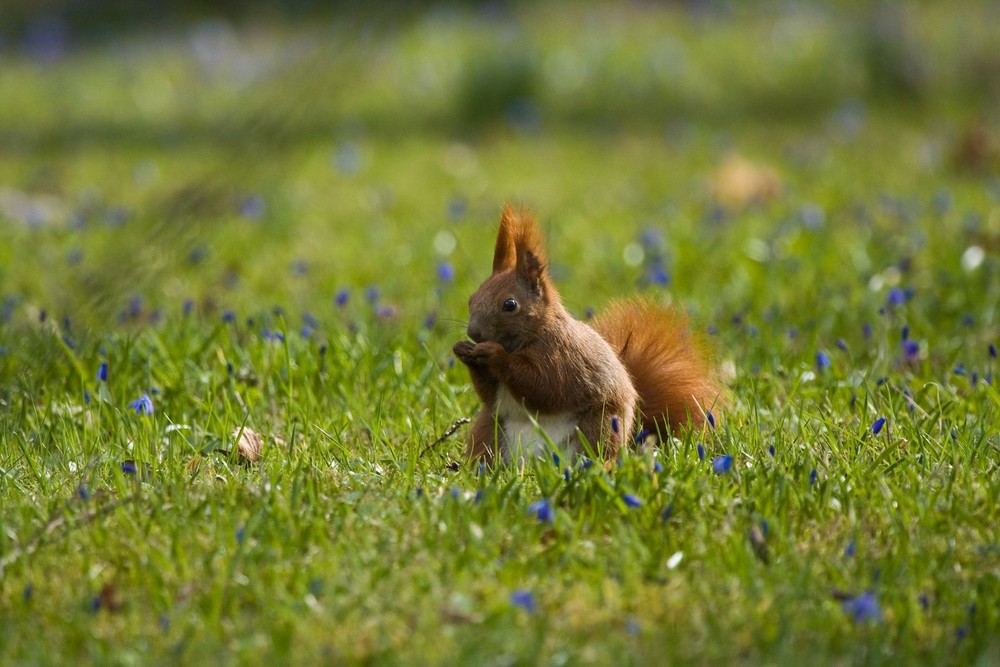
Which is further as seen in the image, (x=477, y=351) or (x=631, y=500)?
(x=477, y=351)

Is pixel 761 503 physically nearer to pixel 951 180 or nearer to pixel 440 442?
pixel 440 442

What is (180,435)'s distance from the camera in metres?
2.96

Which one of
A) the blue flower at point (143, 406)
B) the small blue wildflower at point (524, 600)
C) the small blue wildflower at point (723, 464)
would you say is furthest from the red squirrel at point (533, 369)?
the blue flower at point (143, 406)

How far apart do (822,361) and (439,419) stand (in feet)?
3.33

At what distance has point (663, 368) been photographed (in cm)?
298

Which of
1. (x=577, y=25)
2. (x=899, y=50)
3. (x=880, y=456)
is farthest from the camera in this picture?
(x=577, y=25)

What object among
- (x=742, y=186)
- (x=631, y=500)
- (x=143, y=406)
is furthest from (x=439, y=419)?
(x=742, y=186)

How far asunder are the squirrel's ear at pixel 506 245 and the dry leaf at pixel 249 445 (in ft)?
2.28

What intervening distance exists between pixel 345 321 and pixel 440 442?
132 cm

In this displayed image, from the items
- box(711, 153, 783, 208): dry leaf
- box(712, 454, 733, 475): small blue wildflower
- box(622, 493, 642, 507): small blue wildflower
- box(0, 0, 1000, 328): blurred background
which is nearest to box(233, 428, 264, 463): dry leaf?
box(0, 0, 1000, 328): blurred background

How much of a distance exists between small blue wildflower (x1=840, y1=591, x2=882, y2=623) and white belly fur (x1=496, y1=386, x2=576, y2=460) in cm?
74

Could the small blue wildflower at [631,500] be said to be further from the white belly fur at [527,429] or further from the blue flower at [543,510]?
the white belly fur at [527,429]

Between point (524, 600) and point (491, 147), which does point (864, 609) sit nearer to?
point (524, 600)

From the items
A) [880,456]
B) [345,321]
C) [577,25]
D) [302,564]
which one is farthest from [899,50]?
[302,564]
